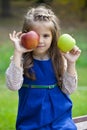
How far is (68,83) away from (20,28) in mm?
8943

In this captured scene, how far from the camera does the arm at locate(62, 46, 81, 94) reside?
3.62m

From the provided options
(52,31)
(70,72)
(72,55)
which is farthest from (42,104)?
(52,31)

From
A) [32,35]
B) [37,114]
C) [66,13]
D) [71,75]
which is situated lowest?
[66,13]

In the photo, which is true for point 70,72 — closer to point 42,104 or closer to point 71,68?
point 71,68

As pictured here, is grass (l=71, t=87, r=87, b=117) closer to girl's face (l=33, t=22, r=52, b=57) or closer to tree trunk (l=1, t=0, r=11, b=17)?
girl's face (l=33, t=22, r=52, b=57)

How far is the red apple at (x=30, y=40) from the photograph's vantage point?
3.44 metres

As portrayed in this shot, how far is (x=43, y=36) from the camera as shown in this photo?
359cm

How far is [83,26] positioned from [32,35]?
9663 millimetres

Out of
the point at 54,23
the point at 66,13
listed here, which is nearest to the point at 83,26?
the point at 66,13

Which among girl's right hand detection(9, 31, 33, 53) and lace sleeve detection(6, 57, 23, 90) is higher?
girl's right hand detection(9, 31, 33, 53)

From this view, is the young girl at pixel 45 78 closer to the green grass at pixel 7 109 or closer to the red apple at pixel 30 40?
the red apple at pixel 30 40

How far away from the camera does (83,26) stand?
13.0 metres

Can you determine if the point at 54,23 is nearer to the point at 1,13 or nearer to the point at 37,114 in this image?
the point at 37,114

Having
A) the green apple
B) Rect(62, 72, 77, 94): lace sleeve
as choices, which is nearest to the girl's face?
the green apple
